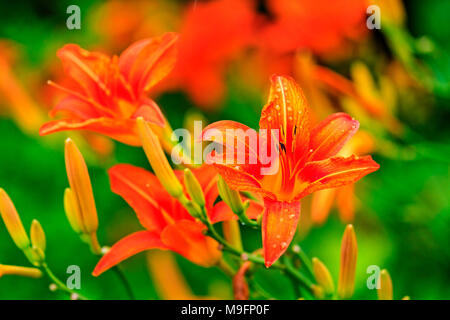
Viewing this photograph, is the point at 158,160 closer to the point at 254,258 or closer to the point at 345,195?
the point at 254,258

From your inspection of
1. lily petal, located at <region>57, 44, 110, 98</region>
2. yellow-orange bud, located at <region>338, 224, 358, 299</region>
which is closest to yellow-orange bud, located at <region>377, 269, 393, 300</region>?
yellow-orange bud, located at <region>338, 224, 358, 299</region>

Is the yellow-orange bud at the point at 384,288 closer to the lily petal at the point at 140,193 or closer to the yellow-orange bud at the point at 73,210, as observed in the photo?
the lily petal at the point at 140,193

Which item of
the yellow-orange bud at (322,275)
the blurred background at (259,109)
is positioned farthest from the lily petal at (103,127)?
the blurred background at (259,109)

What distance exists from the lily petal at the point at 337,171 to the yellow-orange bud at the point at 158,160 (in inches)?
7.3

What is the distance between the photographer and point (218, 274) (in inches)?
63.7

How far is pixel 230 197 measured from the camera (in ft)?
2.85

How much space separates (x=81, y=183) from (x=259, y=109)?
89 centimetres

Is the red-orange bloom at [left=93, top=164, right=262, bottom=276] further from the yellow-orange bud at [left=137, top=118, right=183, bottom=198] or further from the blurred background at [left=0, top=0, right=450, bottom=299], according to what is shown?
the blurred background at [left=0, top=0, right=450, bottom=299]

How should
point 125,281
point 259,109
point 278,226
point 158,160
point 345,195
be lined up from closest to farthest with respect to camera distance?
point 278,226 → point 158,160 → point 125,281 → point 345,195 → point 259,109

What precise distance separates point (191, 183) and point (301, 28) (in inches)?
38.0

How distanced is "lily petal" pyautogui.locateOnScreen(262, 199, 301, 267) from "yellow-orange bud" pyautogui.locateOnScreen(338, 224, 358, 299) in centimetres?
12

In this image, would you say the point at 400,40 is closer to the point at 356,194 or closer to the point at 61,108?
the point at 356,194

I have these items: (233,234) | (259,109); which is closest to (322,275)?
(233,234)
